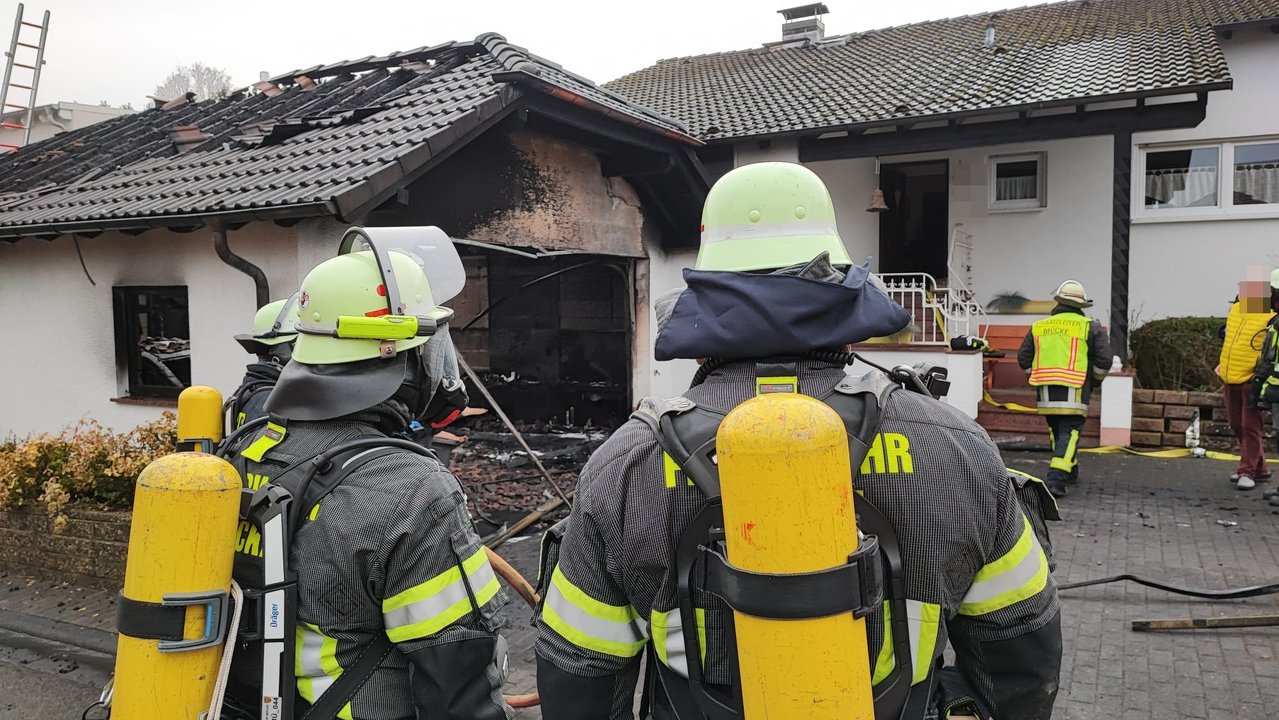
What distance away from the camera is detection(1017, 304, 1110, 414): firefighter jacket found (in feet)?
24.0

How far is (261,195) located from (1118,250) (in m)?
12.0

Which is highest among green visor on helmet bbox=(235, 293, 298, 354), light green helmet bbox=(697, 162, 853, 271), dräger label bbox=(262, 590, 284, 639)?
light green helmet bbox=(697, 162, 853, 271)

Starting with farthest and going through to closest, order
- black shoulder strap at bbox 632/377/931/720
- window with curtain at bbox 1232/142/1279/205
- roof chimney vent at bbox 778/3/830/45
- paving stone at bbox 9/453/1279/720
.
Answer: roof chimney vent at bbox 778/3/830/45 → window with curtain at bbox 1232/142/1279/205 → paving stone at bbox 9/453/1279/720 → black shoulder strap at bbox 632/377/931/720

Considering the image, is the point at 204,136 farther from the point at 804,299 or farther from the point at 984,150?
the point at 984,150

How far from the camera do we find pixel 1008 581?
61.3 inches

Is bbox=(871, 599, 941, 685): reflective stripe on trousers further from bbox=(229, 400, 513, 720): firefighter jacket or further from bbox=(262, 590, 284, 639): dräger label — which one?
bbox=(262, 590, 284, 639): dräger label

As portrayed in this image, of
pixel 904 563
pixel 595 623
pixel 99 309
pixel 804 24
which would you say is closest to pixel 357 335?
pixel 595 623

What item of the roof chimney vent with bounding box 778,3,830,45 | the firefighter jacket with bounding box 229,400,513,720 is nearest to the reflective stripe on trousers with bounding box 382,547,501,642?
the firefighter jacket with bounding box 229,400,513,720

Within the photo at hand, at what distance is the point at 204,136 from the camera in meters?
8.67

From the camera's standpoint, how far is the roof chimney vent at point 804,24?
797 inches

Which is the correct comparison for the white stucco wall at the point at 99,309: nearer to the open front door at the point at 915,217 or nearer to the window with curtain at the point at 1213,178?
the open front door at the point at 915,217

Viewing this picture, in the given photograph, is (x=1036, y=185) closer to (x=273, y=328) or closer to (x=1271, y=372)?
(x=1271, y=372)

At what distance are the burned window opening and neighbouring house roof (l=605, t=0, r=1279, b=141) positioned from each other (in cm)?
403

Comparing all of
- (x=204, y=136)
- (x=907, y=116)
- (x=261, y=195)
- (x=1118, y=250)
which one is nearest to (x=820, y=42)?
(x=907, y=116)
